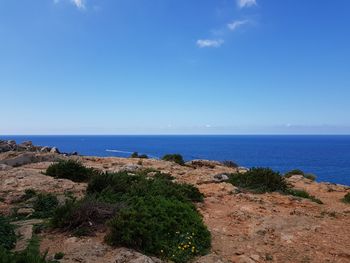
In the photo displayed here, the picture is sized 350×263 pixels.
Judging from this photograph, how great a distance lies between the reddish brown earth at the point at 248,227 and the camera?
25.6 ft

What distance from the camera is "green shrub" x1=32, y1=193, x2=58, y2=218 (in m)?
10.3

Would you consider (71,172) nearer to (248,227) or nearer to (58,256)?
(248,227)

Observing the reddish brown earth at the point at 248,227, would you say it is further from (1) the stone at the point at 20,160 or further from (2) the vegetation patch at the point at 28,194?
(1) the stone at the point at 20,160

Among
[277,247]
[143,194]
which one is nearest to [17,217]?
[143,194]

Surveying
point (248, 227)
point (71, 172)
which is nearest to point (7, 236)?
point (248, 227)

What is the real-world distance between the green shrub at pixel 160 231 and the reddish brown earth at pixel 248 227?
1.01ft

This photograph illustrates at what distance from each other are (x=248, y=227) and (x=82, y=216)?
4905 mm

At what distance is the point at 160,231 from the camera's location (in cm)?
845

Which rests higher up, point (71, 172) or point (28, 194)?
point (71, 172)

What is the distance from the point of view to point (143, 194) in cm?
1202

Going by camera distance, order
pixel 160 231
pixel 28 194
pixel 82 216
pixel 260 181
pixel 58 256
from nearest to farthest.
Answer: pixel 58 256 → pixel 160 231 → pixel 82 216 → pixel 28 194 → pixel 260 181

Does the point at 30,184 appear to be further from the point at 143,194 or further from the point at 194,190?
the point at 194,190

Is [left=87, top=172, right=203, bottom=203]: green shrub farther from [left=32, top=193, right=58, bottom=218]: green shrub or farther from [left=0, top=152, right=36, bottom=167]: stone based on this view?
[left=0, top=152, right=36, bottom=167]: stone

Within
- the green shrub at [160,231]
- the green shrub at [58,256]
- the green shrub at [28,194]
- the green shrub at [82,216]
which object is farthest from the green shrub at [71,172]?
the green shrub at [58,256]
